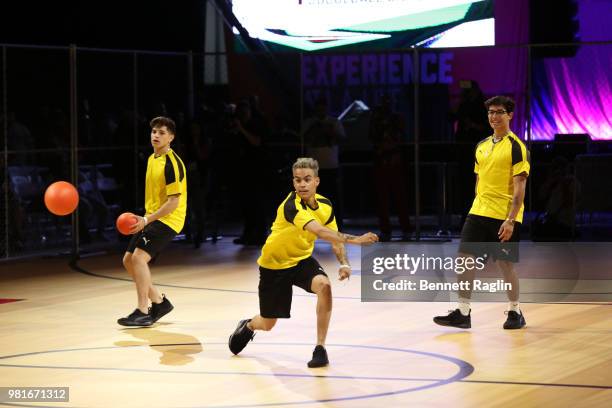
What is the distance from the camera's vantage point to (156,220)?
12.6 m

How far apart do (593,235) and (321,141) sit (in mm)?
4871

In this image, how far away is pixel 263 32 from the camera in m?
24.0

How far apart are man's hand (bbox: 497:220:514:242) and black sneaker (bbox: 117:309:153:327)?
3644 millimetres

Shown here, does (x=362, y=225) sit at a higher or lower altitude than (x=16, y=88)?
lower

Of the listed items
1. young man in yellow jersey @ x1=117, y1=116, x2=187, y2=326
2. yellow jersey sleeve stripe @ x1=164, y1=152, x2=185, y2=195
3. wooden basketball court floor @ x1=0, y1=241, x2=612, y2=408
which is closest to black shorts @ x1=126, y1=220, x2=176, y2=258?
young man in yellow jersey @ x1=117, y1=116, x2=187, y2=326

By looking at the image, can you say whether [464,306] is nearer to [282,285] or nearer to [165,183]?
[282,285]

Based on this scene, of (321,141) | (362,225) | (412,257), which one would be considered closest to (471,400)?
(412,257)

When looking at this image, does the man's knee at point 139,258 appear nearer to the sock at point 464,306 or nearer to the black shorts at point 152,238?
the black shorts at point 152,238

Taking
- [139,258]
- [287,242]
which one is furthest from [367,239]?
[139,258]

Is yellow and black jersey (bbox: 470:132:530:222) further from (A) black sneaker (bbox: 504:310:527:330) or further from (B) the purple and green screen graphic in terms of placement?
(B) the purple and green screen graphic

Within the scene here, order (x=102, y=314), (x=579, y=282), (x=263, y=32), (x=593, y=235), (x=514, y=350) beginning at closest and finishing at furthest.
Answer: (x=514, y=350) → (x=102, y=314) → (x=579, y=282) → (x=593, y=235) → (x=263, y=32)

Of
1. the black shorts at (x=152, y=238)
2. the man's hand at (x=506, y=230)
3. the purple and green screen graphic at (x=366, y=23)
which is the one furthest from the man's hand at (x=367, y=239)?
the purple and green screen graphic at (x=366, y=23)

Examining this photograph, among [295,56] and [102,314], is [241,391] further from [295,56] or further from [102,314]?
[295,56]

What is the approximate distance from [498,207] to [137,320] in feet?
12.4
